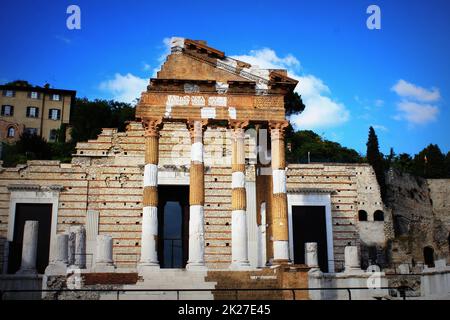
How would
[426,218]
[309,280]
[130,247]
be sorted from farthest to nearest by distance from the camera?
[426,218] → [130,247] → [309,280]

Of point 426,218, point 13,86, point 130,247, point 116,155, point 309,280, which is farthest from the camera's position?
point 13,86

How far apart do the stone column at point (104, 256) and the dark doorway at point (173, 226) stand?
7445mm

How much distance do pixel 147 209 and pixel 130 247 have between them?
6.41 m

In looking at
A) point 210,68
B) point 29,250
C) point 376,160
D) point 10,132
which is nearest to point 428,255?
point 376,160

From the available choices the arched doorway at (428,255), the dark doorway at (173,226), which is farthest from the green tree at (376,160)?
the dark doorway at (173,226)

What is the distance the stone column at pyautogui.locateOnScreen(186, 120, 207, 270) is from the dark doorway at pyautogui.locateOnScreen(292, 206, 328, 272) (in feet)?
30.6

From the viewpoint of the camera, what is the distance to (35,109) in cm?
6359

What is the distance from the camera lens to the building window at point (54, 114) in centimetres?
Result: 6394

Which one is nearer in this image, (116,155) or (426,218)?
(116,155)

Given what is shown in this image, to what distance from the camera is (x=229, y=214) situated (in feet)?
102

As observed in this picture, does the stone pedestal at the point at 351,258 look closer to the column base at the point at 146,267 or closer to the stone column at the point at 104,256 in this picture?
the column base at the point at 146,267

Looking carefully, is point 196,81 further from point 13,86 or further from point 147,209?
point 13,86
